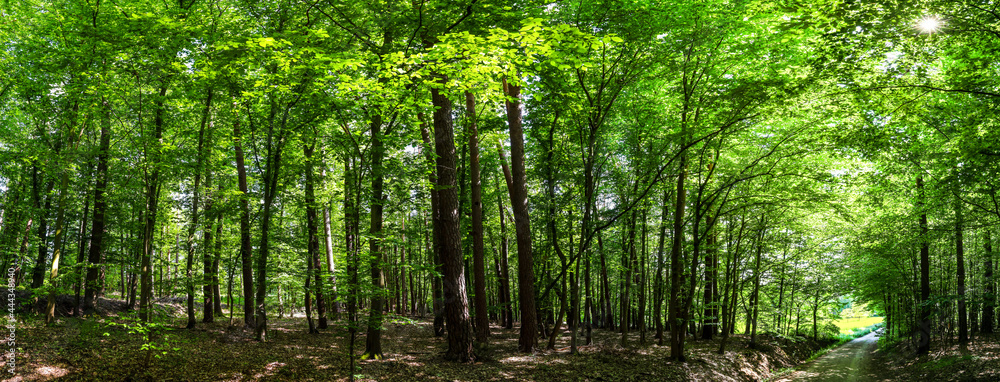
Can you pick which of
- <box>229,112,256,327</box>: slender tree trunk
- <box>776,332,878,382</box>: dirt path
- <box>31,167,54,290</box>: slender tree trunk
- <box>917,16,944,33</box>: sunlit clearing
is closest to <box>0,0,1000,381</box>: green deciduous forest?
<box>917,16,944,33</box>: sunlit clearing

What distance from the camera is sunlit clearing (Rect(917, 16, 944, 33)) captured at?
5.36m

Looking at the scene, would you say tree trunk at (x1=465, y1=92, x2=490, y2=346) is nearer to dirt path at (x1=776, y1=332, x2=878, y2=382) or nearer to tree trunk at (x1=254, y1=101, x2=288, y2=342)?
tree trunk at (x1=254, y1=101, x2=288, y2=342)

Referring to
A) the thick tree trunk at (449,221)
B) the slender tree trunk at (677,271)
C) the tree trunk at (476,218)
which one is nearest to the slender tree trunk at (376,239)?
the thick tree trunk at (449,221)

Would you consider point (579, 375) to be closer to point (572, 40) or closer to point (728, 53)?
point (572, 40)

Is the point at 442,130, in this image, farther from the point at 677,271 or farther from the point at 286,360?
the point at 677,271

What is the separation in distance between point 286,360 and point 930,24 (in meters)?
11.4

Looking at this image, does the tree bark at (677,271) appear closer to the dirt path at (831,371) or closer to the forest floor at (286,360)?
the forest floor at (286,360)

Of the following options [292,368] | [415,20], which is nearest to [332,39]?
[415,20]

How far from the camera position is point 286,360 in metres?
8.37

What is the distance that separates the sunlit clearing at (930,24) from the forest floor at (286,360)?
7.43 metres

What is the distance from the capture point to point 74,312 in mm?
11070

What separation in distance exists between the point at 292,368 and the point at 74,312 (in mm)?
8034

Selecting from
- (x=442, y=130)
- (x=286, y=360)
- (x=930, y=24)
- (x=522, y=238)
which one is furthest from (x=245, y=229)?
(x=930, y=24)

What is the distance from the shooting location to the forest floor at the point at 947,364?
9938 mm
